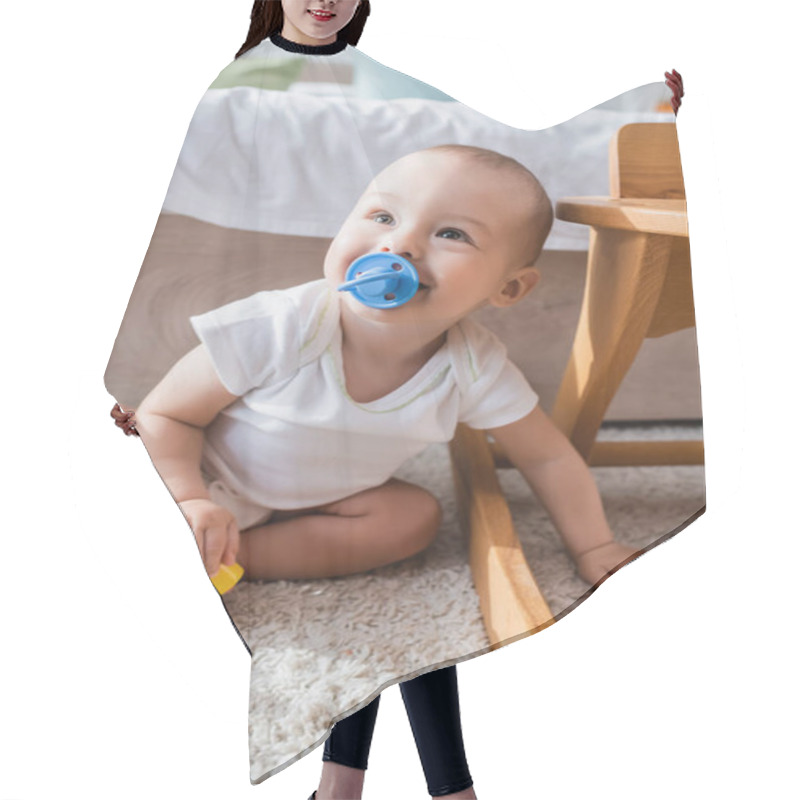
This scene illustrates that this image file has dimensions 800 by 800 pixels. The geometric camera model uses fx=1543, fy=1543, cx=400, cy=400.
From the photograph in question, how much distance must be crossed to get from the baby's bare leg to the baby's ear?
0.75 ft

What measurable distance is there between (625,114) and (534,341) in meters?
0.29

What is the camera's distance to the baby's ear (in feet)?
5.61

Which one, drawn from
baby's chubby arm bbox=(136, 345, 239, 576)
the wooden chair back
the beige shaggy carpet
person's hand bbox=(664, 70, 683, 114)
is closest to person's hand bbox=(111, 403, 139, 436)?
baby's chubby arm bbox=(136, 345, 239, 576)

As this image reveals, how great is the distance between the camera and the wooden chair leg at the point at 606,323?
1.73m

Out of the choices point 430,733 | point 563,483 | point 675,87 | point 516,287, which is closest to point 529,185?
point 516,287

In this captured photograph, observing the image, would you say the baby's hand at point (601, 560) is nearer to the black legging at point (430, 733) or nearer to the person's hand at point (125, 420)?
the black legging at point (430, 733)

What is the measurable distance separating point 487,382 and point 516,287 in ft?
0.36

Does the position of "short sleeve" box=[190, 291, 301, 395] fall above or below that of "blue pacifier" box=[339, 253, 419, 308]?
below

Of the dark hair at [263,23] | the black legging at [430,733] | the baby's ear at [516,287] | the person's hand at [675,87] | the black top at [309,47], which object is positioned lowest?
the black legging at [430,733]

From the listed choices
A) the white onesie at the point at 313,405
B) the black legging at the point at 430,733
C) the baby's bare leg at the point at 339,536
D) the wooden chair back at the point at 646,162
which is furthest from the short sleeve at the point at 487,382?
the black legging at the point at 430,733

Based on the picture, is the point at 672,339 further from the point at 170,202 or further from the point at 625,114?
the point at 170,202

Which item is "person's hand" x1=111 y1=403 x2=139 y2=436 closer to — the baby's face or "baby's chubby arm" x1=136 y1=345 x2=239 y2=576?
"baby's chubby arm" x1=136 y1=345 x2=239 y2=576

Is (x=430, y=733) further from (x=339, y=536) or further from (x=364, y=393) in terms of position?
(x=364, y=393)

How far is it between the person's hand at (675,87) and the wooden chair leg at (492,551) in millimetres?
446
